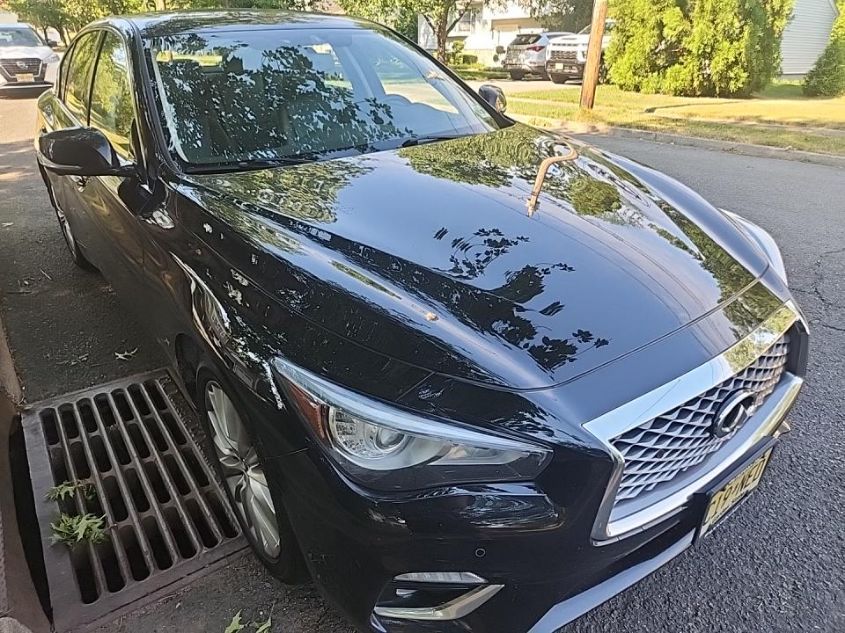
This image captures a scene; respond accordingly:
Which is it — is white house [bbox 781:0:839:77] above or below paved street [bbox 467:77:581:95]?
above

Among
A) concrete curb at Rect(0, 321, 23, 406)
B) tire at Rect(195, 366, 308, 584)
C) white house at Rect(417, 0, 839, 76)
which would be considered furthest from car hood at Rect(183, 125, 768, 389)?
white house at Rect(417, 0, 839, 76)

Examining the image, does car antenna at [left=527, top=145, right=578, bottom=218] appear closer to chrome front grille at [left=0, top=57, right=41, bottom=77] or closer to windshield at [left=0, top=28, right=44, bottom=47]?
chrome front grille at [left=0, top=57, right=41, bottom=77]

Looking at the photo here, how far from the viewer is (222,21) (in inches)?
117

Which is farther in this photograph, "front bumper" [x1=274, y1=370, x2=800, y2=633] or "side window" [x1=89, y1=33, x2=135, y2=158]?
"side window" [x1=89, y1=33, x2=135, y2=158]

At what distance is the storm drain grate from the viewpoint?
2062mm

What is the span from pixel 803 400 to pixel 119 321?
3.78 meters

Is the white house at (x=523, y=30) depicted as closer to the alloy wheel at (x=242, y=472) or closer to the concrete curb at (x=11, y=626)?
the alloy wheel at (x=242, y=472)

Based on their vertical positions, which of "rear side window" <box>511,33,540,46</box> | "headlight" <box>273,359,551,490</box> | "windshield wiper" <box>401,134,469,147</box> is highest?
"rear side window" <box>511,33,540,46</box>

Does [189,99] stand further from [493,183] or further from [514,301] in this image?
[514,301]

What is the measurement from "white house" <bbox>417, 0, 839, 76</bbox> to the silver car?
6.80 metres

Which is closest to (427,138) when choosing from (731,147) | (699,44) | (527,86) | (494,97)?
(494,97)

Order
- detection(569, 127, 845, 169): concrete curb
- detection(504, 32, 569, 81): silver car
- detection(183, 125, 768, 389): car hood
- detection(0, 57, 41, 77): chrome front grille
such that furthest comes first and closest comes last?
1. detection(504, 32, 569, 81): silver car
2. detection(0, 57, 41, 77): chrome front grille
3. detection(569, 127, 845, 169): concrete curb
4. detection(183, 125, 768, 389): car hood

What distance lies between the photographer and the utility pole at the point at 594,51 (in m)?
9.83

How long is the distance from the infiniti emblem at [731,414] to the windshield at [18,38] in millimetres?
18053
